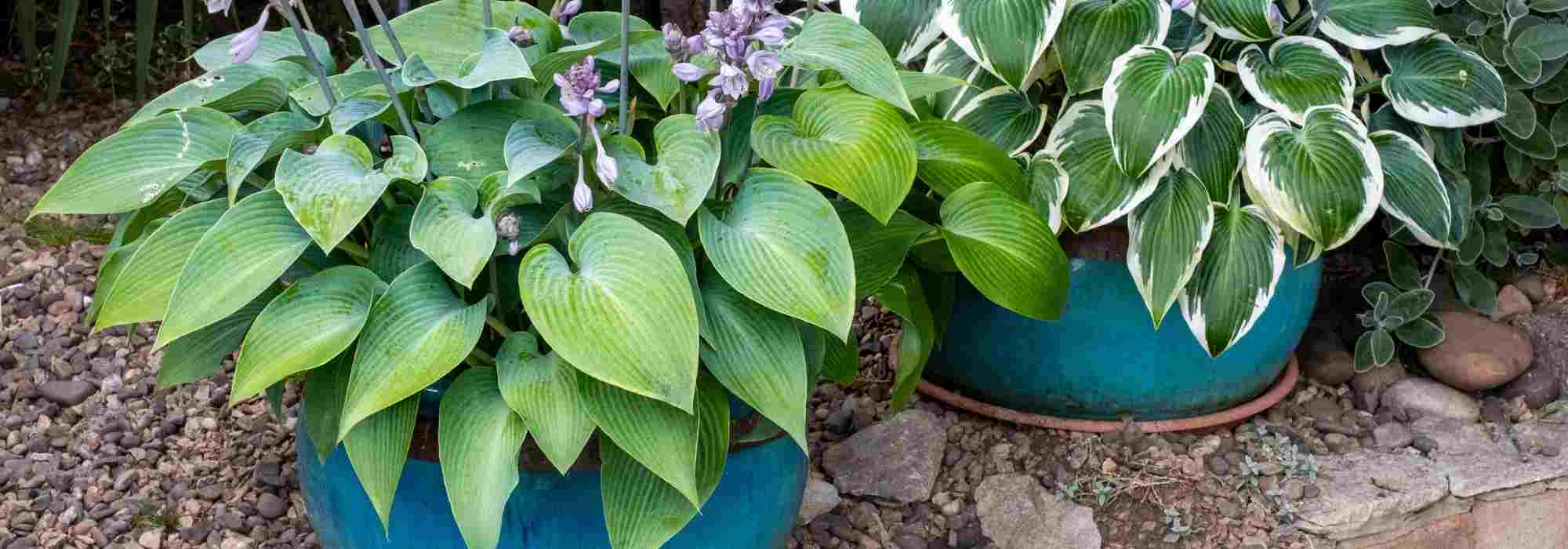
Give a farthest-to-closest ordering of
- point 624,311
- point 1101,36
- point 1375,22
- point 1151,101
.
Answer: point 1375,22, point 1101,36, point 1151,101, point 624,311

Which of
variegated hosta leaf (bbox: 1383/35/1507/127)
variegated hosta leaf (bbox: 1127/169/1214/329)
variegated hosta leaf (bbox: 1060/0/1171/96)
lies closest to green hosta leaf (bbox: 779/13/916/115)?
variegated hosta leaf (bbox: 1060/0/1171/96)

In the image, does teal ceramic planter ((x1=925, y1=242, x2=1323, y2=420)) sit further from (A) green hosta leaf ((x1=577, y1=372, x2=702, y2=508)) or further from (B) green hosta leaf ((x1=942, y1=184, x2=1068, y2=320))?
(A) green hosta leaf ((x1=577, y1=372, x2=702, y2=508))

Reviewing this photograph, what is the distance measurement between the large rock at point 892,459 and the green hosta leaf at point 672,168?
937 mm

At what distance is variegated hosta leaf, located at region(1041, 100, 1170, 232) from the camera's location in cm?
212

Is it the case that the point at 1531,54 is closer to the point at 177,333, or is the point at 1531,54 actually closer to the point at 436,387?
the point at 436,387

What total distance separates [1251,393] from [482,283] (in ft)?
5.00

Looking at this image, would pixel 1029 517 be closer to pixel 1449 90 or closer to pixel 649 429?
pixel 1449 90

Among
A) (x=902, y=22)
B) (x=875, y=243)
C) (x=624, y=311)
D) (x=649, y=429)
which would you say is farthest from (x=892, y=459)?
(x=624, y=311)

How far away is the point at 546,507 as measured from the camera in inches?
63.0

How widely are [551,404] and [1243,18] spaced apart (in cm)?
121

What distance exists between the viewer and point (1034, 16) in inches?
79.6

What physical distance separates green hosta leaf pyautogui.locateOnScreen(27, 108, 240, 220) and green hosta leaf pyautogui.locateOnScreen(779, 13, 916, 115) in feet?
2.13

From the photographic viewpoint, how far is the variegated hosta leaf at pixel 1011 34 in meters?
2.02

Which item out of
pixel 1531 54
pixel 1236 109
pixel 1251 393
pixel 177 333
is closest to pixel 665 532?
pixel 177 333
